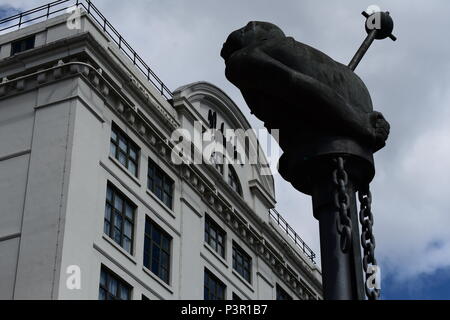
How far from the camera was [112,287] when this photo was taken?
97.9ft

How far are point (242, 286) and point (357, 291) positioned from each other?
36.5m

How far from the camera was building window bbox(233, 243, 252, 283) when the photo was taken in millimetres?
40312

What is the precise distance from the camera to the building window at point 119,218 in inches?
1211

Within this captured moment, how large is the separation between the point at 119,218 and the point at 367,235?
27.9m

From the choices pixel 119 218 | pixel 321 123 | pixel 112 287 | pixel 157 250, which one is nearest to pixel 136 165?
pixel 119 218

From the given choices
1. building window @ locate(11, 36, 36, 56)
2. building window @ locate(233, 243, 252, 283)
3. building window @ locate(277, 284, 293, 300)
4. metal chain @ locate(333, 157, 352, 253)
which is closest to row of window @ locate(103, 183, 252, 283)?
building window @ locate(233, 243, 252, 283)

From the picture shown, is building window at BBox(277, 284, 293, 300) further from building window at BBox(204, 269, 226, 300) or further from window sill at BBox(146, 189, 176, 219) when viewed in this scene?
window sill at BBox(146, 189, 176, 219)

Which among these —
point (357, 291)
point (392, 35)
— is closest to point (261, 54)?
point (392, 35)

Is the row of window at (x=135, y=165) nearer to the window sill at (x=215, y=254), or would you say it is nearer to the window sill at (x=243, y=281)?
the window sill at (x=215, y=254)

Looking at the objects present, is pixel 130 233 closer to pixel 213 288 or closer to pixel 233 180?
pixel 213 288

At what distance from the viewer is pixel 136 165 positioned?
33656 millimetres

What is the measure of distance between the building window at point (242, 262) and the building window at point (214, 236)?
1.20 metres
